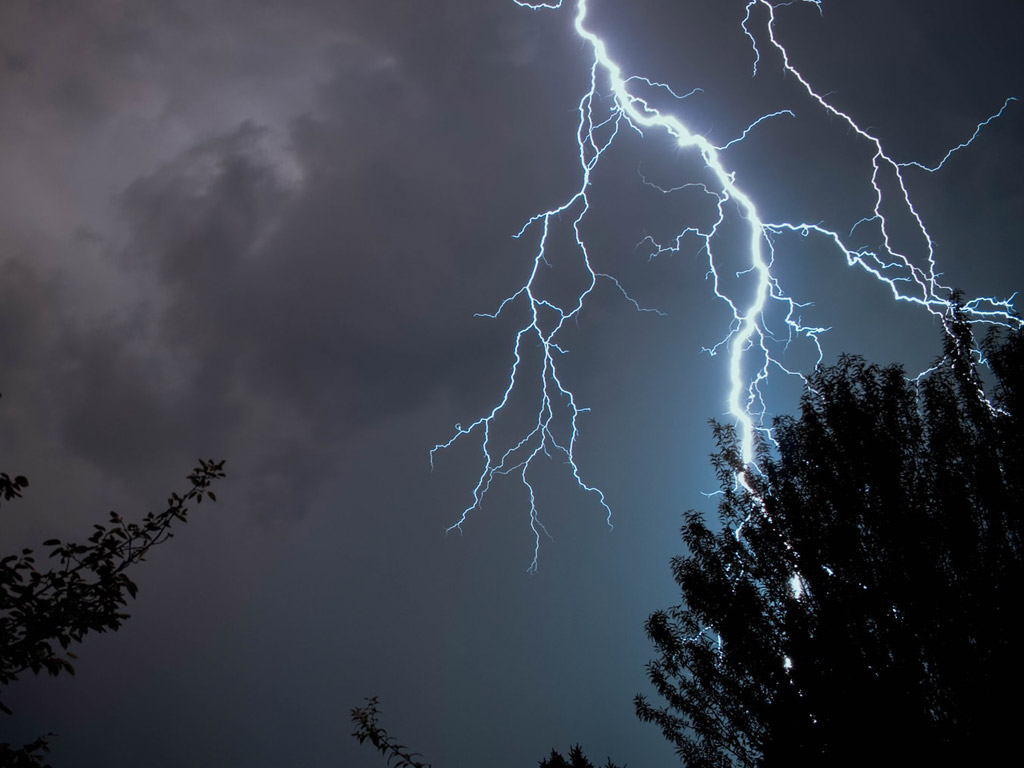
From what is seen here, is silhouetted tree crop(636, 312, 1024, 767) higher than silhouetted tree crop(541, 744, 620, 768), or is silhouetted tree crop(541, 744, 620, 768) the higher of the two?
silhouetted tree crop(636, 312, 1024, 767)

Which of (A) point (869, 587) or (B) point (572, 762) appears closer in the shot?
(A) point (869, 587)

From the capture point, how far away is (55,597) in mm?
2166

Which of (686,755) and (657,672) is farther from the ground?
(657,672)

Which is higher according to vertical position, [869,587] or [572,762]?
[869,587]

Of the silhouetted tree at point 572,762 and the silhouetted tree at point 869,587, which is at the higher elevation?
the silhouetted tree at point 869,587

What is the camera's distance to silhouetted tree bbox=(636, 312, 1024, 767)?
16.6 ft

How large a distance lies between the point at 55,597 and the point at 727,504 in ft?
26.0

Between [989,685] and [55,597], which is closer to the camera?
[55,597]

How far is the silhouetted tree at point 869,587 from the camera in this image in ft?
16.6

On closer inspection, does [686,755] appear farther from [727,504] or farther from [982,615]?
[982,615]

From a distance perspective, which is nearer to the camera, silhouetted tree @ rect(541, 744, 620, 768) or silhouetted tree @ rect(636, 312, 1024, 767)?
silhouetted tree @ rect(636, 312, 1024, 767)

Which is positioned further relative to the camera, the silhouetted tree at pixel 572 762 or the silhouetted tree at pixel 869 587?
the silhouetted tree at pixel 572 762

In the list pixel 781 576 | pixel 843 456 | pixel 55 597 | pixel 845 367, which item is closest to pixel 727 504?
pixel 781 576

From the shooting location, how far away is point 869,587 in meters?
5.75
